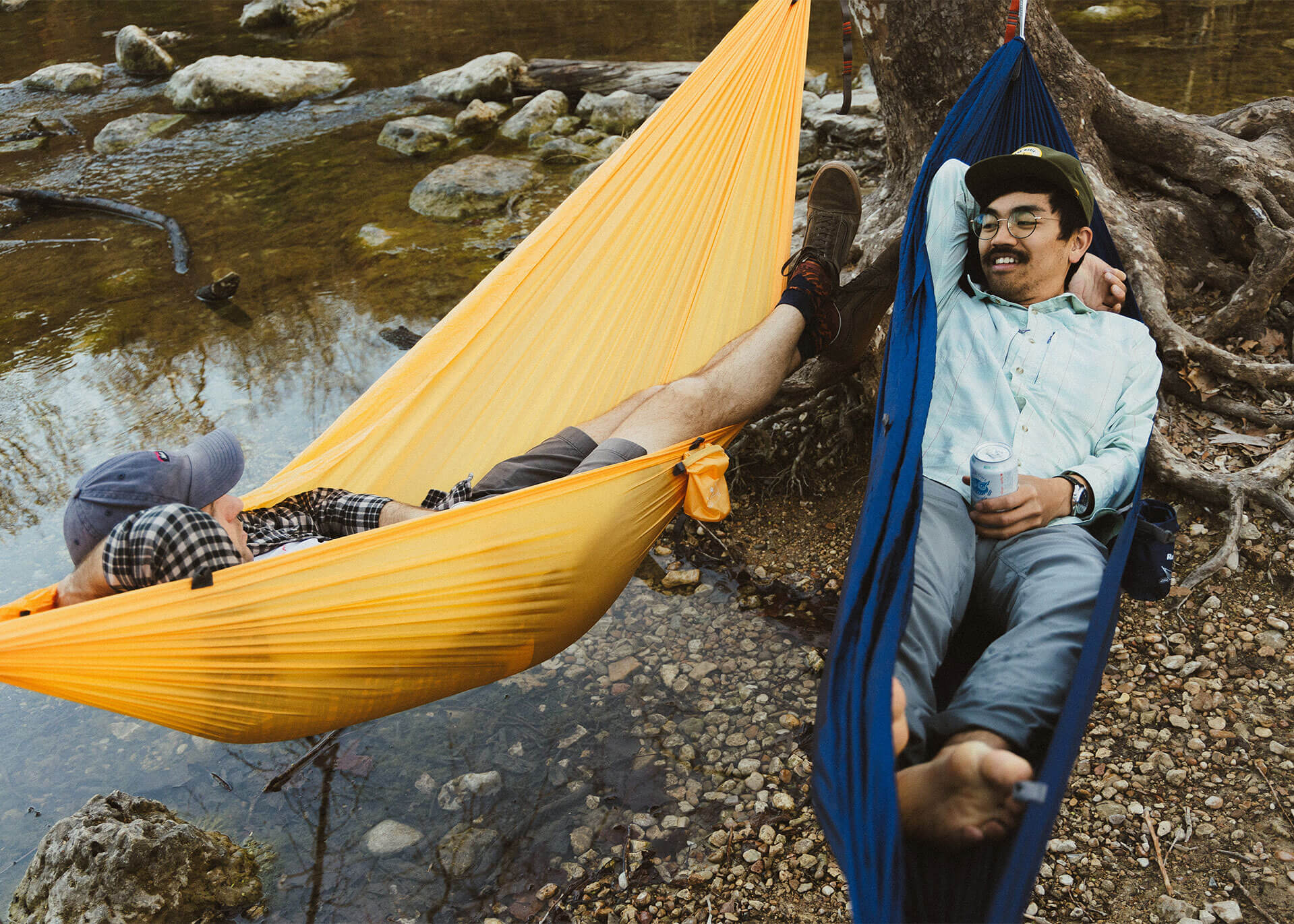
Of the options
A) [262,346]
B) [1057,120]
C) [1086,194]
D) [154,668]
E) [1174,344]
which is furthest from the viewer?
[262,346]

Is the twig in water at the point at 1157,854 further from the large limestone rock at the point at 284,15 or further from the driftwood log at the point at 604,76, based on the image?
the large limestone rock at the point at 284,15

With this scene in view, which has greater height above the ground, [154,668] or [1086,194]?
[1086,194]

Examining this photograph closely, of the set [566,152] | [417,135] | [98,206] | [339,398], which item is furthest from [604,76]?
[339,398]

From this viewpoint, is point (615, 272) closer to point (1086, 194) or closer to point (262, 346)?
point (1086, 194)

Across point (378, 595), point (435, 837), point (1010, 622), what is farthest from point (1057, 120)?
point (435, 837)

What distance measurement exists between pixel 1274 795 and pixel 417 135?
5.92m

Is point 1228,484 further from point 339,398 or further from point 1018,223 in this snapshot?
point 339,398

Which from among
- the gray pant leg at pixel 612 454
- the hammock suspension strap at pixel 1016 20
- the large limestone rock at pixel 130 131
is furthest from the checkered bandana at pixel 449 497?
the large limestone rock at pixel 130 131

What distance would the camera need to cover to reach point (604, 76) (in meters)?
6.42

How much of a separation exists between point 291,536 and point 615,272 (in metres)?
1.08

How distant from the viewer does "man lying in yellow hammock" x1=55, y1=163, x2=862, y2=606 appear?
1.49 meters

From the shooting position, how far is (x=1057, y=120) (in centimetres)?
218

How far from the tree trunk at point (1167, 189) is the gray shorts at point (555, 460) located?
1.20 m

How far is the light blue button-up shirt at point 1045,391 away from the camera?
174 centimetres
